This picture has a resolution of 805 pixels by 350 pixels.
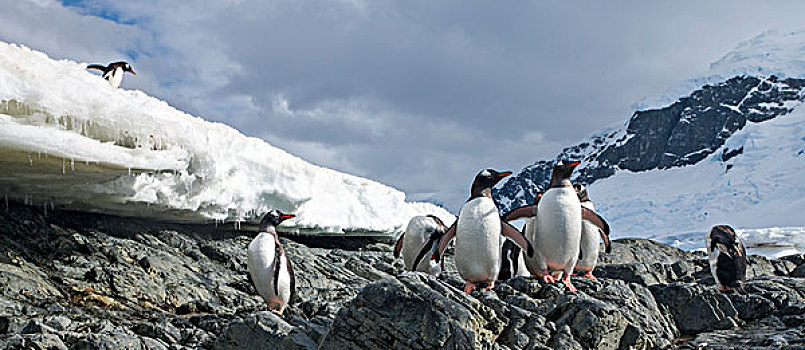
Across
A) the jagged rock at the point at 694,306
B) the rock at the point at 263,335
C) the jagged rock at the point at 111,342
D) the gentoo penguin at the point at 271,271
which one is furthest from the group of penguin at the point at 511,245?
the jagged rock at the point at 111,342

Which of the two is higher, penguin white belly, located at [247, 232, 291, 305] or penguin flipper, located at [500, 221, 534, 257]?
penguin flipper, located at [500, 221, 534, 257]

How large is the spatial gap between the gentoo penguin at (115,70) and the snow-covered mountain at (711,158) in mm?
36613

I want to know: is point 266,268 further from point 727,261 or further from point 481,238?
point 727,261

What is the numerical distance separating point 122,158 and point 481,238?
423cm

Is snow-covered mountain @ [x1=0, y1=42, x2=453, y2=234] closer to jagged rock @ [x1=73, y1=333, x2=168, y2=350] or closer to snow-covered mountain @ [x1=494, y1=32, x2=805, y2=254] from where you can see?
jagged rock @ [x1=73, y1=333, x2=168, y2=350]

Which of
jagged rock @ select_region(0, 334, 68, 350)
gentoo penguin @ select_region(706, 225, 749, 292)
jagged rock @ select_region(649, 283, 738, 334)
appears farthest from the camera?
gentoo penguin @ select_region(706, 225, 749, 292)

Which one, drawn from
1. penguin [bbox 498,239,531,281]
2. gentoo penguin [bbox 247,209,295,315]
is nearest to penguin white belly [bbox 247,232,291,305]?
gentoo penguin [bbox 247,209,295,315]

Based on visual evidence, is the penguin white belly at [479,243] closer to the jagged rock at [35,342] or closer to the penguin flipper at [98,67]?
the jagged rock at [35,342]

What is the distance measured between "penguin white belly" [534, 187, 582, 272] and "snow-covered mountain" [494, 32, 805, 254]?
37917mm

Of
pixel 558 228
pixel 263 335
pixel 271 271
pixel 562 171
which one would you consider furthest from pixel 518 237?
pixel 271 271

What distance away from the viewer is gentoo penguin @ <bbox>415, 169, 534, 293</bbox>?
6121 mm

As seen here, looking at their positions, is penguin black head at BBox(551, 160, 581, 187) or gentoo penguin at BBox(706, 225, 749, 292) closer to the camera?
penguin black head at BBox(551, 160, 581, 187)

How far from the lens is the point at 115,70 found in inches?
498

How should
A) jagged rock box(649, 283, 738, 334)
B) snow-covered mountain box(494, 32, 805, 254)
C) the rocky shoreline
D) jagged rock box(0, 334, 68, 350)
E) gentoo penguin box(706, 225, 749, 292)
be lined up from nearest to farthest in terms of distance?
the rocky shoreline, jagged rock box(0, 334, 68, 350), jagged rock box(649, 283, 738, 334), gentoo penguin box(706, 225, 749, 292), snow-covered mountain box(494, 32, 805, 254)
